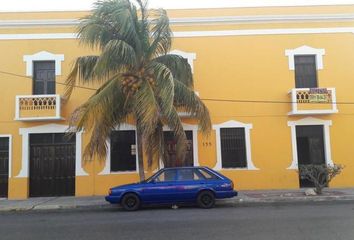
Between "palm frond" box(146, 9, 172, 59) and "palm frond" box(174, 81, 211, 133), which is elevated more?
"palm frond" box(146, 9, 172, 59)

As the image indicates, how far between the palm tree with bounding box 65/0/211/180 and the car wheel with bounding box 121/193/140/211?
1696 millimetres

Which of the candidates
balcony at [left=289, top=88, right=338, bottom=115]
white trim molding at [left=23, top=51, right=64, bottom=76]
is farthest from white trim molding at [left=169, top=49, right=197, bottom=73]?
white trim molding at [left=23, top=51, right=64, bottom=76]

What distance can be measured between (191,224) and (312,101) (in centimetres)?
992

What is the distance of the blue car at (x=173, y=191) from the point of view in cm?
1362

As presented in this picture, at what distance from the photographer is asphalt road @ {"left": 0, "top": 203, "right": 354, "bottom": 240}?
350 inches

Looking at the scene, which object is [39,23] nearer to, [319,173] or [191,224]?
[191,224]

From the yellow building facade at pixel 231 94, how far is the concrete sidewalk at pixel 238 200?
1.55 metres

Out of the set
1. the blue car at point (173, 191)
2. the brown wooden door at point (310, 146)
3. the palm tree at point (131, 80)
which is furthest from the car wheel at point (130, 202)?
the brown wooden door at point (310, 146)

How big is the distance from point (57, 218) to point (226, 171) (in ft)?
26.3

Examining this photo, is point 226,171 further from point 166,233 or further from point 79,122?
point 166,233

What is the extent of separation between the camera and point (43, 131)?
18.2m

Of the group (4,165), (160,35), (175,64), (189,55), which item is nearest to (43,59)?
(4,165)

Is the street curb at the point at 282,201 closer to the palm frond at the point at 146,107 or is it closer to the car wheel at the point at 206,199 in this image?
the car wheel at the point at 206,199

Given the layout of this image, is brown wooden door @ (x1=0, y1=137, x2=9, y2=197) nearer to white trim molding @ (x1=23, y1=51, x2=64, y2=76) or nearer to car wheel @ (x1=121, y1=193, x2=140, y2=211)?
white trim molding @ (x1=23, y1=51, x2=64, y2=76)
